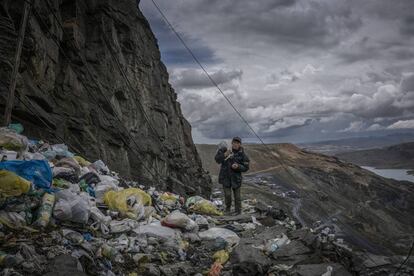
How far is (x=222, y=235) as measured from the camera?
22.5 ft

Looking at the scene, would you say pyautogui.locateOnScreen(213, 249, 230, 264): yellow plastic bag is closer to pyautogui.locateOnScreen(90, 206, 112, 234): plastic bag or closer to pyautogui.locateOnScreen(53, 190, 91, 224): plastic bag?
pyautogui.locateOnScreen(90, 206, 112, 234): plastic bag

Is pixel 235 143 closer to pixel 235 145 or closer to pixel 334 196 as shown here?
pixel 235 145

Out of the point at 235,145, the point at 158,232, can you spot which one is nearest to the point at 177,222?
the point at 158,232

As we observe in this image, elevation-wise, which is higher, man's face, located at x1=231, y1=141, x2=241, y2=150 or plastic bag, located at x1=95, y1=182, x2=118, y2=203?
man's face, located at x1=231, y1=141, x2=241, y2=150

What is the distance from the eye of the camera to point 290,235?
7188 millimetres

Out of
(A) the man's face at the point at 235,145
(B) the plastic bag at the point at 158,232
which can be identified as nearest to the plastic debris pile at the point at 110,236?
(B) the plastic bag at the point at 158,232

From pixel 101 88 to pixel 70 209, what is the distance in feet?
42.8

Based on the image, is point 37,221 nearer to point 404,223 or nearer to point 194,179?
point 194,179

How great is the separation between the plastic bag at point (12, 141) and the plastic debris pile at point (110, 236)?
17mm

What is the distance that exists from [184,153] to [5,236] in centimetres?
2195

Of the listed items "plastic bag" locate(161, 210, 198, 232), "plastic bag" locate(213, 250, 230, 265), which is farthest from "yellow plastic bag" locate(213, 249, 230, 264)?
"plastic bag" locate(161, 210, 198, 232)

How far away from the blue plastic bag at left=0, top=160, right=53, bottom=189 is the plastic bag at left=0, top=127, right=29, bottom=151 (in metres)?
1.76

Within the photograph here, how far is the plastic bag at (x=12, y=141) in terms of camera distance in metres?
6.97

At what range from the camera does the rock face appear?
12172 mm
